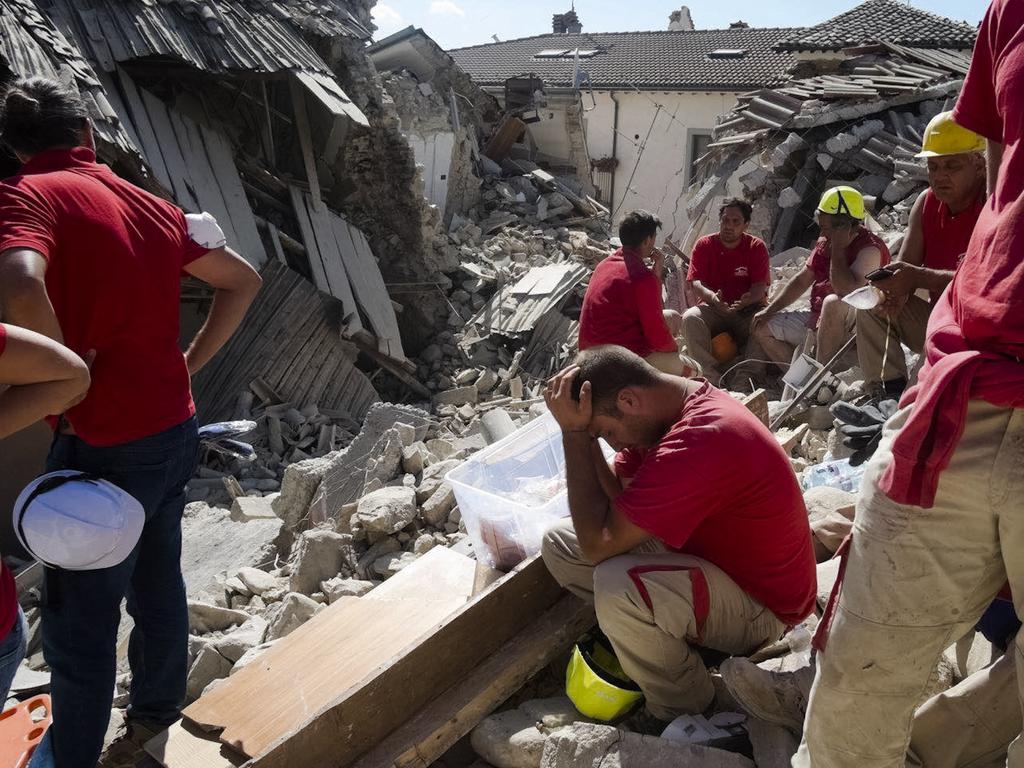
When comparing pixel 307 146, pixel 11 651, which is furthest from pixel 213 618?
→ pixel 307 146

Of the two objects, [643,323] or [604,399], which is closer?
[604,399]

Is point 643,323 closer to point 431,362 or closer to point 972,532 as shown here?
point 972,532

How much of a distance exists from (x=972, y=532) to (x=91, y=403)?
2389 millimetres

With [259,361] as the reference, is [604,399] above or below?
above

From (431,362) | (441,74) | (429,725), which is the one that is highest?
(441,74)

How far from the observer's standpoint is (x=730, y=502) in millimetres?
2643

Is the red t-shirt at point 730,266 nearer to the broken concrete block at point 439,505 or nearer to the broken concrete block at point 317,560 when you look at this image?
the broken concrete block at point 439,505

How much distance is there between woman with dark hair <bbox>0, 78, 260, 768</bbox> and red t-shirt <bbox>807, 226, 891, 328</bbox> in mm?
4411

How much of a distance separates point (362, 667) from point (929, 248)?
3.62 m

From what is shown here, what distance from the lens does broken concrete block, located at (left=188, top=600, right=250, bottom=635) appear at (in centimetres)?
462

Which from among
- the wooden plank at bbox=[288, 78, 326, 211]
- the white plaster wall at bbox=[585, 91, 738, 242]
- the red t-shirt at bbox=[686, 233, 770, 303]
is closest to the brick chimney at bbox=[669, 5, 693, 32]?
the white plaster wall at bbox=[585, 91, 738, 242]

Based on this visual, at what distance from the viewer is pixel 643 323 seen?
18.5 feet

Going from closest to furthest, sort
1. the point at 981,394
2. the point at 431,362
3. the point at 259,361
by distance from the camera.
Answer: the point at 981,394 → the point at 259,361 → the point at 431,362

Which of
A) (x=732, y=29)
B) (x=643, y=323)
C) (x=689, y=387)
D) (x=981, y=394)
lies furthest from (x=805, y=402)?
(x=732, y=29)
